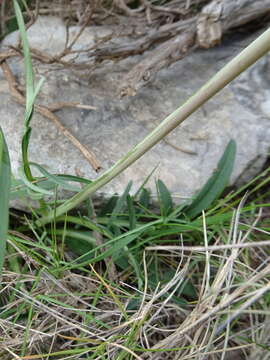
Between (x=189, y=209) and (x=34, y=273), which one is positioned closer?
(x=34, y=273)

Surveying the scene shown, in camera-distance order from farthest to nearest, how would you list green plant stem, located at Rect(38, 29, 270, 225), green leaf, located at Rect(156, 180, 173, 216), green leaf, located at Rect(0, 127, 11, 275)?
green leaf, located at Rect(156, 180, 173, 216) → green leaf, located at Rect(0, 127, 11, 275) → green plant stem, located at Rect(38, 29, 270, 225)

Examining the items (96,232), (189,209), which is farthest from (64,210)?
(189,209)

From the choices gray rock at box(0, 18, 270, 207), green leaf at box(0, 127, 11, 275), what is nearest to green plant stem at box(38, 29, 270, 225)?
green leaf at box(0, 127, 11, 275)

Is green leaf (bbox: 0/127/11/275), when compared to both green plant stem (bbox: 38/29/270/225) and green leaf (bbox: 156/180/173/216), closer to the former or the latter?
green plant stem (bbox: 38/29/270/225)

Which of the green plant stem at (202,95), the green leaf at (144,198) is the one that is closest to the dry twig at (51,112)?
the green leaf at (144,198)

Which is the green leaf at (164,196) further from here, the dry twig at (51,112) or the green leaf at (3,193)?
the green leaf at (3,193)

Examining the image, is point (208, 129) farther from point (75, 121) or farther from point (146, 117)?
point (75, 121)
